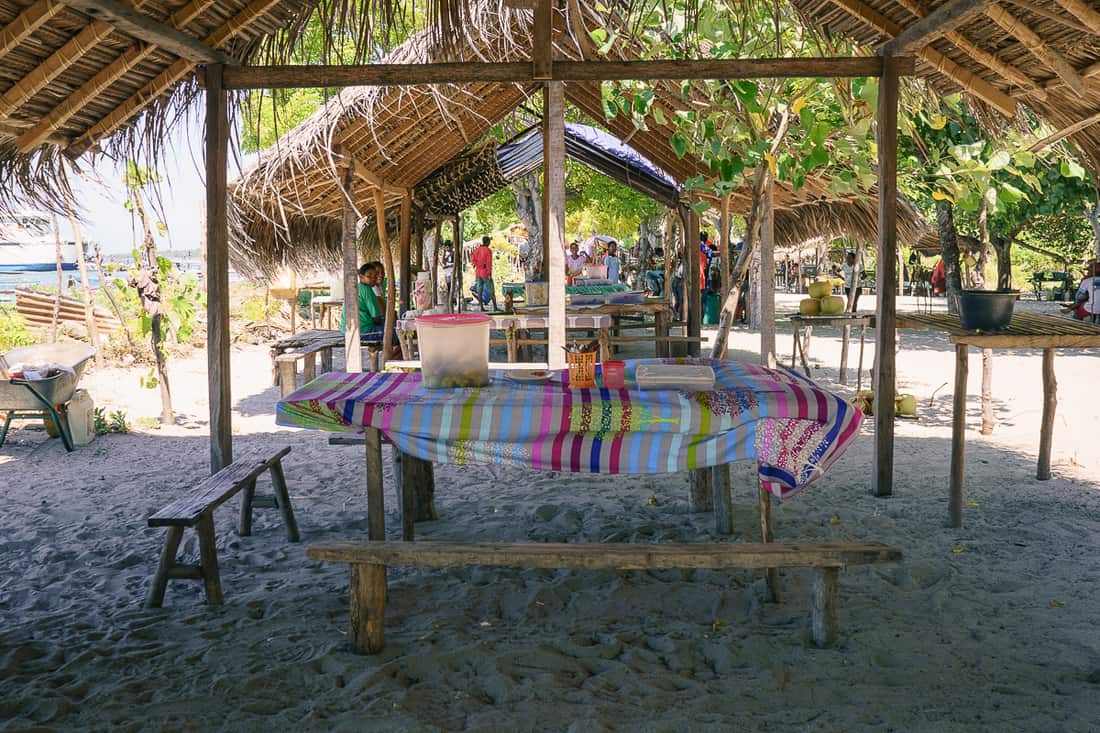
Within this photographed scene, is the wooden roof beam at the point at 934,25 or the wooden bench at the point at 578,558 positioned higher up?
the wooden roof beam at the point at 934,25

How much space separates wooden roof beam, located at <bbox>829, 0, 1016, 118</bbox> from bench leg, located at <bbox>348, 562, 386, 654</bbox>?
3621 millimetres

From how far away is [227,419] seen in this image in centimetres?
488

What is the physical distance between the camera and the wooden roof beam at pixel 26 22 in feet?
12.5

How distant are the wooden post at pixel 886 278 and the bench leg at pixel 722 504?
1.17m

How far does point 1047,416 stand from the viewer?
17.0 feet

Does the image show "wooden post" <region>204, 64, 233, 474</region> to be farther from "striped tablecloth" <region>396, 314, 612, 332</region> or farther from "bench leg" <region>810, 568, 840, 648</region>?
"bench leg" <region>810, 568, 840, 648</region>

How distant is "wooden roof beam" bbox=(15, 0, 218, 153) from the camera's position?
169 inches

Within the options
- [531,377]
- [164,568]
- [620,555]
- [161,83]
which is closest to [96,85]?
[161,83]

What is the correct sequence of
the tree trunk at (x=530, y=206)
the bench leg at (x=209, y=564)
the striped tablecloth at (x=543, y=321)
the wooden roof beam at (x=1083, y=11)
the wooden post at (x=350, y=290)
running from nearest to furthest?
the bench leg at (x=209, y=564) < the wooden roof beam at (x=1083, y=11) < the striped tablecloth at (x=543, y=321) < the wooden post at (x=350, y=290) < the tree trunk at (x=530, y=206)

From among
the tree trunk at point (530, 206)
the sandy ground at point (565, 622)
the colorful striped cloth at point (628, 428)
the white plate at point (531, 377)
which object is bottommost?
the sandy ground at point (565, 622)

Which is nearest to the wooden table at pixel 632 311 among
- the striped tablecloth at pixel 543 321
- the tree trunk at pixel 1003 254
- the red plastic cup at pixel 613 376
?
the striped tablecloth at pixel 543 321

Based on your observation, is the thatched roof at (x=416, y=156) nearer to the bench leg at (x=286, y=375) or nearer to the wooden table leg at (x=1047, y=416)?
the bench leg at (x=286, y=375)

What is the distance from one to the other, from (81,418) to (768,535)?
553 cm

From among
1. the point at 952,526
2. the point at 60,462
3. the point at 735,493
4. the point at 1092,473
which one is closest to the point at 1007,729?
the point at 952,526
